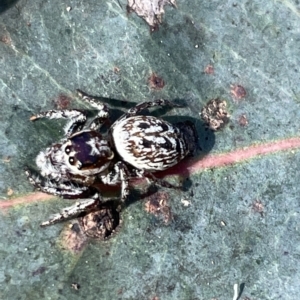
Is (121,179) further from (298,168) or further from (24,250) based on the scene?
(298,168)

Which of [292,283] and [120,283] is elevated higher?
[292,283]

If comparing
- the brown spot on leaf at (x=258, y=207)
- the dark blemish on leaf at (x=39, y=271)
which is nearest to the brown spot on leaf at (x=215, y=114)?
the brown spot on leaf at (x=258, y=207)

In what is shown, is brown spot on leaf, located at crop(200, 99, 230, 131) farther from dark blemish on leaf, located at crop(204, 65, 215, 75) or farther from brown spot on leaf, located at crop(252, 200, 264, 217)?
brown spot on leaf, located at crop(252, 200, 264, 217)

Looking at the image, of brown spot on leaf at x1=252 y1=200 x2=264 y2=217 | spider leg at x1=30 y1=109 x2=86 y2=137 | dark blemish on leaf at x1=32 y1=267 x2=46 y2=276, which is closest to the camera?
dark blemish on leaf at x1=32 y1=267 x2=46 y2=276

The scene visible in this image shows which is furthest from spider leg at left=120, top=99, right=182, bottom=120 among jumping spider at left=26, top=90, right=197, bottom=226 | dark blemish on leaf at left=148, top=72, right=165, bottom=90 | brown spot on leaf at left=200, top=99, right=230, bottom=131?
brown spot on leaf at left=200, top=99, right=230, bottom=131

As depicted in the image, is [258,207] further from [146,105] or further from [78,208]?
[78,208]

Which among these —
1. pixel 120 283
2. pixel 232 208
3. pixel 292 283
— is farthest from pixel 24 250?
pixel 292 283

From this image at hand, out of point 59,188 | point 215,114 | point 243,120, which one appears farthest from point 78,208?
point 243,120
